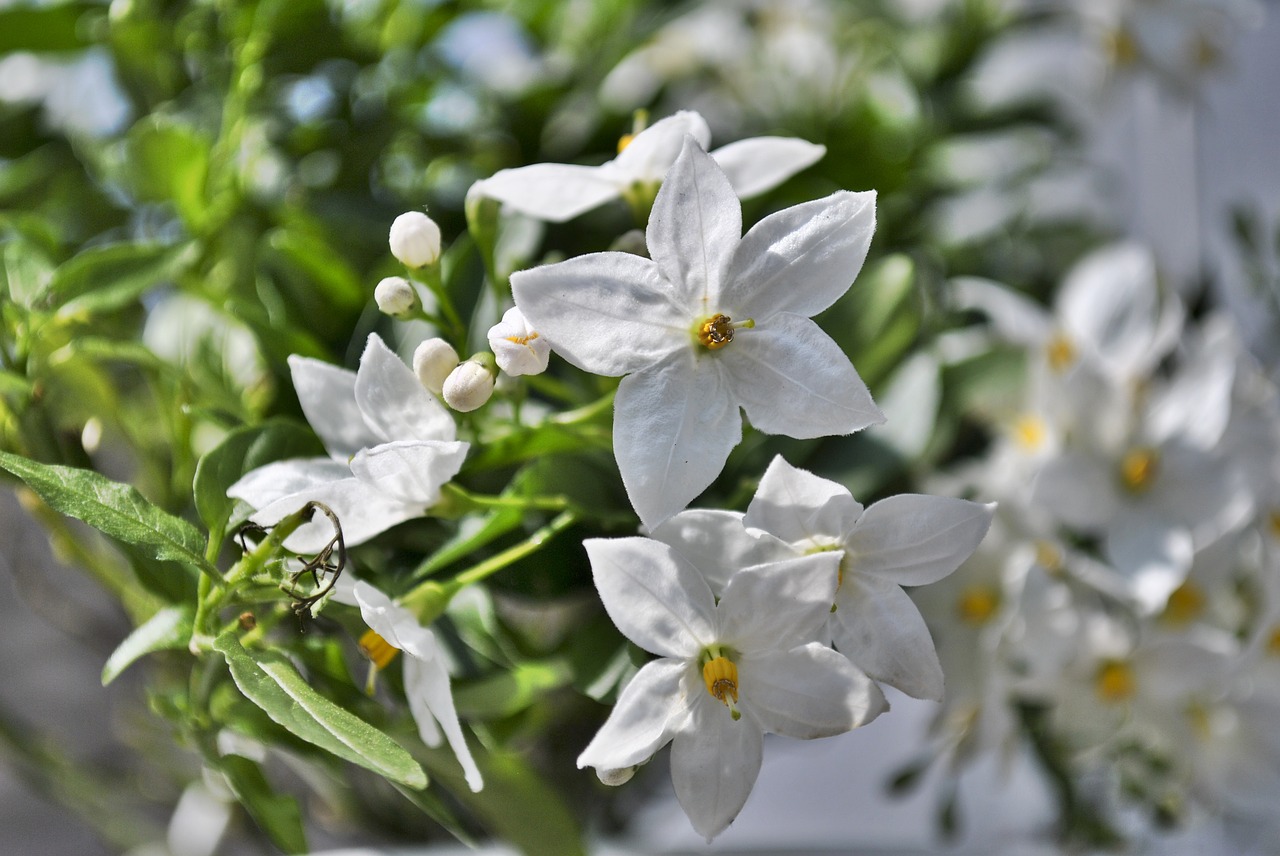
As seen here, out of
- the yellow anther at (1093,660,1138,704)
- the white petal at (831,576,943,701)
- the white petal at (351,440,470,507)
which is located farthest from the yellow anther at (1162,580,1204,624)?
the white petal at (351,440,470,507)

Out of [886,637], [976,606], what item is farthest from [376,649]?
[976,606]

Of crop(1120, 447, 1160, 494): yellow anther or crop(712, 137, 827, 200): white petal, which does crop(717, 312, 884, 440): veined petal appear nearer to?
crop(712, 137, 827, 200): white petal

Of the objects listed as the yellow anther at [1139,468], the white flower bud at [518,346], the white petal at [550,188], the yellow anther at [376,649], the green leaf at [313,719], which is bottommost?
the yellow anther at [1139,468]

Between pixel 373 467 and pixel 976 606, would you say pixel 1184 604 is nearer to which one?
pixel 976 606

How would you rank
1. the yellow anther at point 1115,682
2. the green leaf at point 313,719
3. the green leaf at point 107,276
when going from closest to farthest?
the green leaf at point 313,719
the green leaf at point 107,276
the yellow anther at point 1115,682

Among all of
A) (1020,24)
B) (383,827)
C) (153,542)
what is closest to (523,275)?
(153,542)

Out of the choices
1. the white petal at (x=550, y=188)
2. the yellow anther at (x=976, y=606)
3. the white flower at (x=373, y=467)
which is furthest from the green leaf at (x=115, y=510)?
the yellow anther at (x=976, y=606)

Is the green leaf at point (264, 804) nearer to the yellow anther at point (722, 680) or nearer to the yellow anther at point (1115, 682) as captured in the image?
the yellow anther at point (722, 680)
